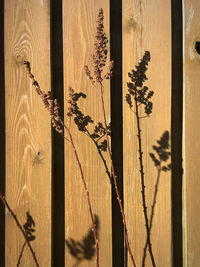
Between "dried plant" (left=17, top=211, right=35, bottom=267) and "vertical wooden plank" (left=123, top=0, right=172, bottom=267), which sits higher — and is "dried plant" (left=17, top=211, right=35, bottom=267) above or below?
below

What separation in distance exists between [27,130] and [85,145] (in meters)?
0.32

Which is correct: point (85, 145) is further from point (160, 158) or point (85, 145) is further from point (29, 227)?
point (29, 227)

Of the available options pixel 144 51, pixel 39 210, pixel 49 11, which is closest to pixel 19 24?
pixel 49 11

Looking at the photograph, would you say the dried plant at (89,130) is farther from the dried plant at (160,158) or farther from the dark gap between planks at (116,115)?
the dried plant at (160,158)

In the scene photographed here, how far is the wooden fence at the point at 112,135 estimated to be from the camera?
38.0 inches

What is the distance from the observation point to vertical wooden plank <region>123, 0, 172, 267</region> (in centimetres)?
96

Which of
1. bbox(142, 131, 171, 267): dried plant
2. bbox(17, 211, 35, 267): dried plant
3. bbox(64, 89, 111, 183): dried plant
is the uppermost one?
bbox(64, 89, 111, 183): dried plant

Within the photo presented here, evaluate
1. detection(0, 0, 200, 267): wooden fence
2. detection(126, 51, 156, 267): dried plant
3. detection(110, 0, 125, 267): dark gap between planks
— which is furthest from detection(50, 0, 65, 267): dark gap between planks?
detection(126, 51, 156, 267): dried plant

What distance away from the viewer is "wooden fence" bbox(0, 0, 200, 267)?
97 cm

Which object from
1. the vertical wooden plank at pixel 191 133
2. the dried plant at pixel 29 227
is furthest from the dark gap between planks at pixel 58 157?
the vertical wooden plank at pixel 191 133

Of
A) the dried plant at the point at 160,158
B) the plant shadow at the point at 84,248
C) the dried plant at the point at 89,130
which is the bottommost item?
the plant shadow at the point at 84,248
